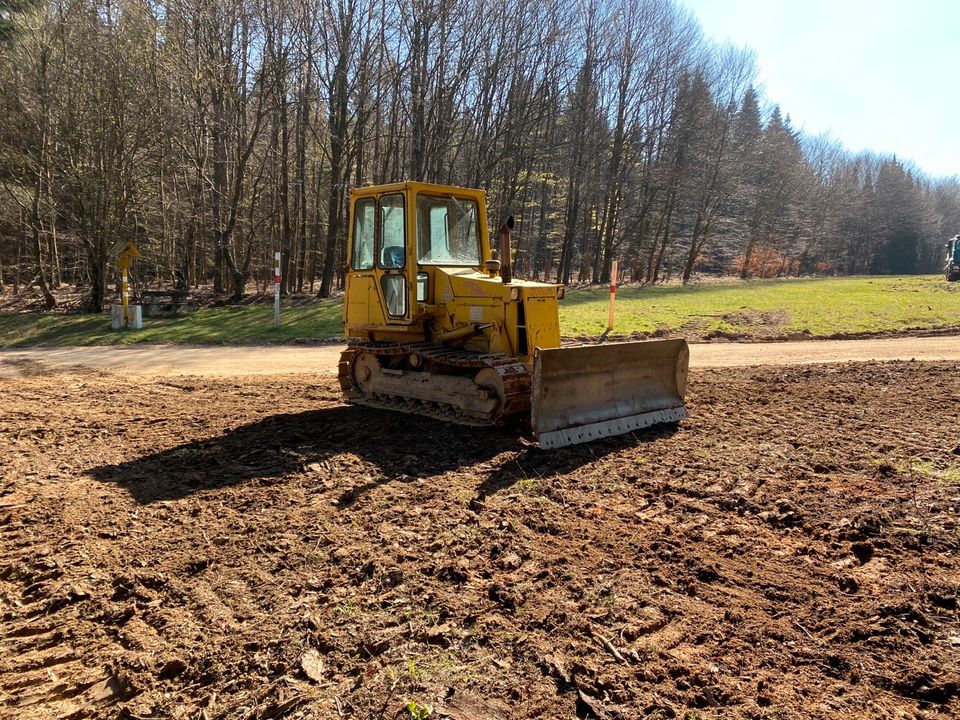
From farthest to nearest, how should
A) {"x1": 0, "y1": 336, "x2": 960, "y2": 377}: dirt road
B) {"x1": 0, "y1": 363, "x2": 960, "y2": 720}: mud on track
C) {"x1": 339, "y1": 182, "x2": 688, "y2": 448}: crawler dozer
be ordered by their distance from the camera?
{"x1": 0, "y1": 336, "x2": 960, "y2": 377}: dirt road → {"x1": 339, "y1": 182, "x2": 688, "y2": 448}: crawler dozer → {"x1": 0, "y1": 363, "x2": 960, "y2": 720}: mud on track

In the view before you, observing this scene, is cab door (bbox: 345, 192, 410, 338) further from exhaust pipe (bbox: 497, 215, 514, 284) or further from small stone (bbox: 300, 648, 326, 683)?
small stone (bbox: 300, 648, 326, 683)

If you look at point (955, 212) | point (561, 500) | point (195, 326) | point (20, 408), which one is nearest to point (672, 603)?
point (561, 500)

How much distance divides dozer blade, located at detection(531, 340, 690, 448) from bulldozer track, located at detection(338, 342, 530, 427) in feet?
1.72

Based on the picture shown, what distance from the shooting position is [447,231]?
28.6 feet

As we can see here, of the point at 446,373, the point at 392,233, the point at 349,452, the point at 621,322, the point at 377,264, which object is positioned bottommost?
the point at 349,452

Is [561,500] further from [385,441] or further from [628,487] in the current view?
[385,441]

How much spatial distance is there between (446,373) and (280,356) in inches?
271

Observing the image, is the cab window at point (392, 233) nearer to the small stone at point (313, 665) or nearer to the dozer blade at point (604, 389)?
the dozer blade at point (604, 389)

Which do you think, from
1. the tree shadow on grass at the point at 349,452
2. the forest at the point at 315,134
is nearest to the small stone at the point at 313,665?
the tree shadow on grass at the point at 349,452

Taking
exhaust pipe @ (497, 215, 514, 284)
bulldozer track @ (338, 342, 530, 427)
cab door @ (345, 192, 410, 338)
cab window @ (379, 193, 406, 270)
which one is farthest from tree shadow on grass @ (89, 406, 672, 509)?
cab window @ (379, 193, 406, 270)

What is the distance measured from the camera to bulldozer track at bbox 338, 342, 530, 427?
758 cm

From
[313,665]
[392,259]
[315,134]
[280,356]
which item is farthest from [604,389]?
[315,134]

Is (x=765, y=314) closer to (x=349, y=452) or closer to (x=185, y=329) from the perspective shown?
(x=349, y=452)

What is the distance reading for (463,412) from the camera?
7.91 m
